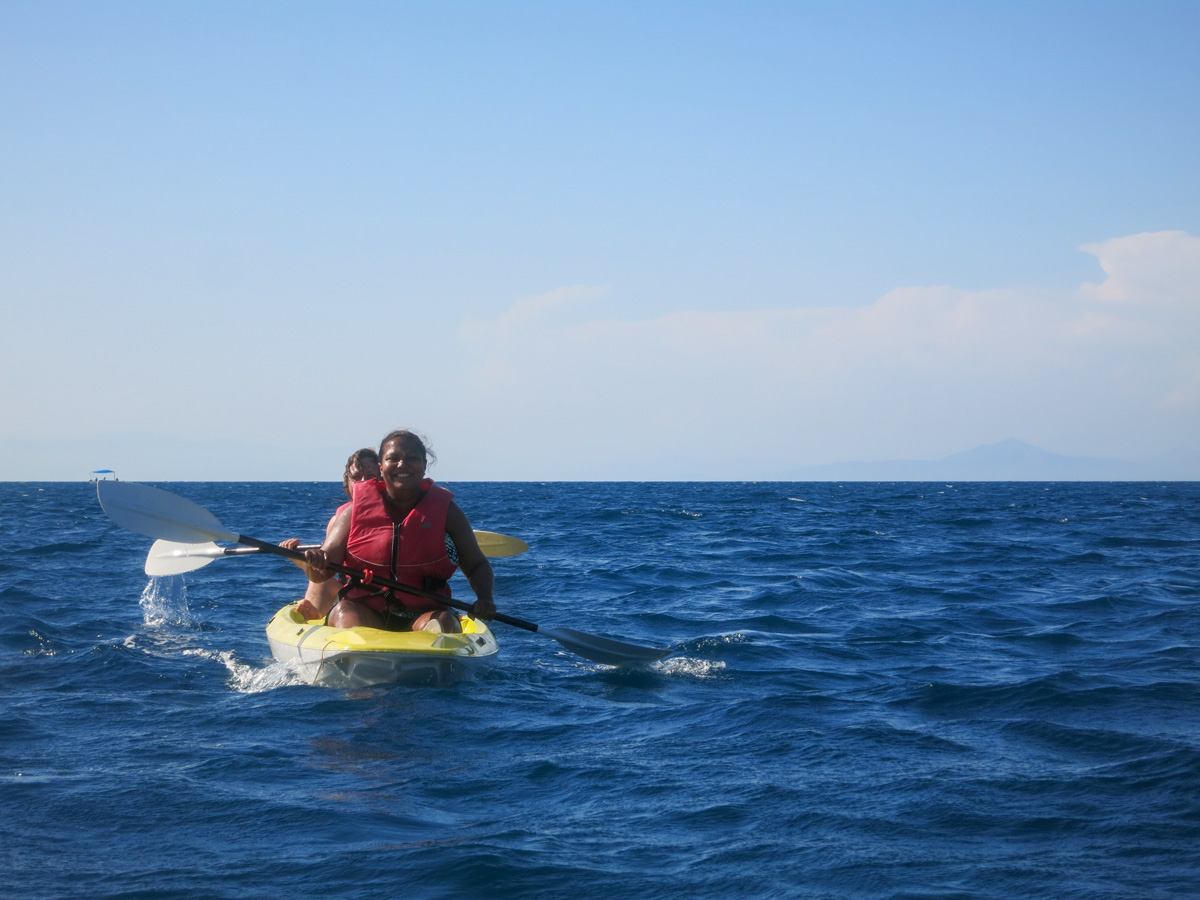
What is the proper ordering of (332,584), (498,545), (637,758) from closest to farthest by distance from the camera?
(637,758) < (332,584) < (498,545)

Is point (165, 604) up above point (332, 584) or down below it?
below

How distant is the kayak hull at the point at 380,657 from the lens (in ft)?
19.0

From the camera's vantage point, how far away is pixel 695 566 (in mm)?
13492

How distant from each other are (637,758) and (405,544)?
243 centimetres

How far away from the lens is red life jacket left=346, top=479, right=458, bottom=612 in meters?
6.29

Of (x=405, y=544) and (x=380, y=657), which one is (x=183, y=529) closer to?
(x=405, y=544)

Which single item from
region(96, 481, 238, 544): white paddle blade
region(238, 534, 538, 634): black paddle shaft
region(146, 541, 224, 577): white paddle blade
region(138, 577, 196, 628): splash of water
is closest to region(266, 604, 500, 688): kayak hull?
region(238, 534, 538, 634): black paddle shaft

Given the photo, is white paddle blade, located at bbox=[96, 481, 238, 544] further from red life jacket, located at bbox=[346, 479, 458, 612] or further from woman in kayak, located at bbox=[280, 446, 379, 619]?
red life jacket, located at bbox=[346, 479, 458, 612]

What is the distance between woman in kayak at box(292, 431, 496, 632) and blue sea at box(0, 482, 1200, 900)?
0.55 meters

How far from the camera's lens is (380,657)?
5.77 metres

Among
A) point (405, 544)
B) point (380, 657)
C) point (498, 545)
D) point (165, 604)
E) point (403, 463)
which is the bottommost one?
point (165, 604)

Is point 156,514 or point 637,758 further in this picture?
point 156,514

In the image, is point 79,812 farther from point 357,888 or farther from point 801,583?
point 801,583

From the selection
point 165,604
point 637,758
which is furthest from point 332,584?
point 637,758
